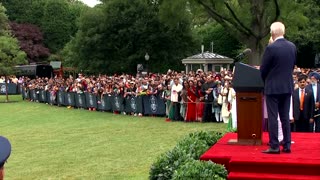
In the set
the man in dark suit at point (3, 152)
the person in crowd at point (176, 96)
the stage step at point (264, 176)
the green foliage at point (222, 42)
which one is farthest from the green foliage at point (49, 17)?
the man in dark suit at point (3, 152)

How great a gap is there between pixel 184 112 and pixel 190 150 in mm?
13495

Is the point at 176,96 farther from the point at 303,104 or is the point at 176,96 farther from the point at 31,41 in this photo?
the point at 31,41

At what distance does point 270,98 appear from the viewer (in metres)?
7.87

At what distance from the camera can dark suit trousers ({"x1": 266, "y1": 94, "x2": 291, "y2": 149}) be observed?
7.83 metres

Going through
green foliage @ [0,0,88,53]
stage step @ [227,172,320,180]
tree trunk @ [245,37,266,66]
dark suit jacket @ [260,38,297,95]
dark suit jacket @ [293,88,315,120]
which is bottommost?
stage step @ [227,172,320,180]

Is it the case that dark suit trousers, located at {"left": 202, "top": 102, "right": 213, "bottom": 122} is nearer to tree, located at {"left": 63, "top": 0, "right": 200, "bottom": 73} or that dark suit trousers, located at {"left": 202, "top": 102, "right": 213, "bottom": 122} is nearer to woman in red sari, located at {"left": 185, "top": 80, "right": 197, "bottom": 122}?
woman in red sari, located at {"left": 185, "top": 80, "right": 197, "bottom": 122}

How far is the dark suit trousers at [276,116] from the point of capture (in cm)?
783

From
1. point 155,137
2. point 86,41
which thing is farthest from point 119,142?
point 86,41

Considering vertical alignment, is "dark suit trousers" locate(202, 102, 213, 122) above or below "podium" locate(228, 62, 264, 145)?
below

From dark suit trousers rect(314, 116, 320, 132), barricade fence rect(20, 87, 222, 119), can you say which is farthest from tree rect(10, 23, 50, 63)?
dark suit trousers rect(314, 116, 320, 132)

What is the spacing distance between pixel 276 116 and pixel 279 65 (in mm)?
789

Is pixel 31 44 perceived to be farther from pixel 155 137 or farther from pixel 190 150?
pixel 190 150

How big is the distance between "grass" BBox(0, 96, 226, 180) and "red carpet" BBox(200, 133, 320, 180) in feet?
9.02

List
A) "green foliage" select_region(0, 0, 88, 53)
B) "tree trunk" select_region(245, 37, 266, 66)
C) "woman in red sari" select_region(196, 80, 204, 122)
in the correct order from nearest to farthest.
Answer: "woman in red sari" select_region(196, 80, 204, 122) < "tree trunk" select_region(245, 37, 266, 66) < "green foliage" select_region(0, 0, 88, 53)
